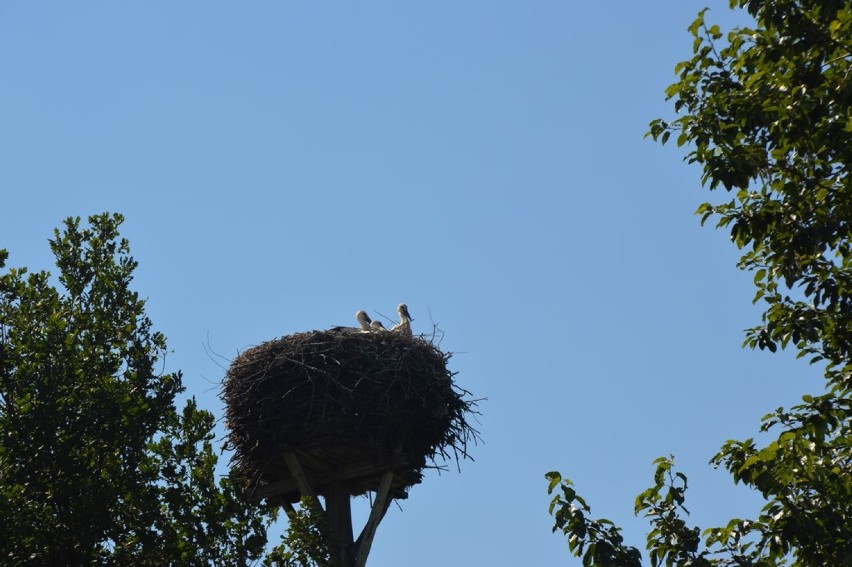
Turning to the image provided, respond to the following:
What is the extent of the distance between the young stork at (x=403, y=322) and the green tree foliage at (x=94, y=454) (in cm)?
351

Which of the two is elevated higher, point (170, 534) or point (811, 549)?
point (170, 534)

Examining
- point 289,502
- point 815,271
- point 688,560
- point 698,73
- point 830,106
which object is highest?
point 289,502

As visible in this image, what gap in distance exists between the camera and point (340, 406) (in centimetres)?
1425

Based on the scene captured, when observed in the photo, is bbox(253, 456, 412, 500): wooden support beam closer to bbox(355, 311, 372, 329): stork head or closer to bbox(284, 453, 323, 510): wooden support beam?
bbox(284, 453, 323, 510): wooden support beam

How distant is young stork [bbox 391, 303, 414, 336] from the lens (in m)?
16.5

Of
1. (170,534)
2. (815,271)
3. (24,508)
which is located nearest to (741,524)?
(815,271)

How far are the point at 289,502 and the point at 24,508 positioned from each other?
388 centimetres

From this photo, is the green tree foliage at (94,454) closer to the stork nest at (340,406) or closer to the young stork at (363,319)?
the stork nest at (340,406)

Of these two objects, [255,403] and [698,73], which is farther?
[255,403]

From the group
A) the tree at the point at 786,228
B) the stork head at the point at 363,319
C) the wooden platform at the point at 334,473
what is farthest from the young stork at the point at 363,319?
the tree at the point at 786,228

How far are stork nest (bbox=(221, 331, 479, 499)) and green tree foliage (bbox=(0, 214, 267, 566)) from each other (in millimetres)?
1212

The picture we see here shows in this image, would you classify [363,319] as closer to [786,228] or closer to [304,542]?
[304,542]

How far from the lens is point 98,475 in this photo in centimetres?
1305

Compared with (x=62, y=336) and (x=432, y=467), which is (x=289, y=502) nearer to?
(x=432, y=467)
